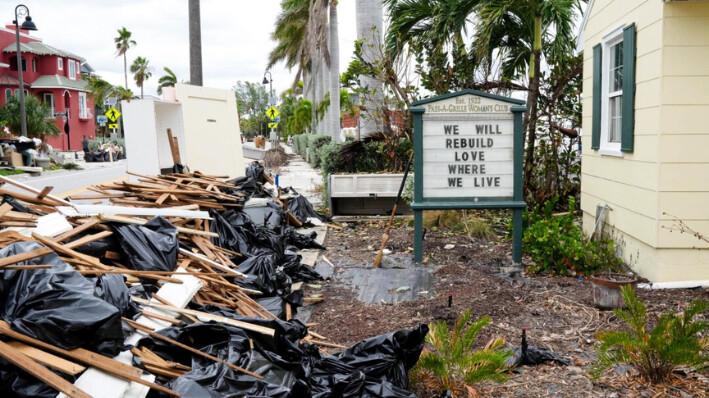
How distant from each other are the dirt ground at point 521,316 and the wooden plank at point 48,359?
221 centimetres

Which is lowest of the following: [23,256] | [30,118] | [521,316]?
[521,316]

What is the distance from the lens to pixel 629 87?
749 centimetres

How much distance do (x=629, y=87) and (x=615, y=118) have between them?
110cm

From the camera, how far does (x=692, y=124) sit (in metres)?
6.71

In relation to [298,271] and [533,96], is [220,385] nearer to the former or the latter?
[298,271]

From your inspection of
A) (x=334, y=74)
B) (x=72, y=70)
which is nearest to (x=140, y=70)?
(x=72, y=70)

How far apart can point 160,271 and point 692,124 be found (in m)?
5.56

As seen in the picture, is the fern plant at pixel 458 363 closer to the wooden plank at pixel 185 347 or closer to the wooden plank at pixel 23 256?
the wooden plank at pixel 185 347

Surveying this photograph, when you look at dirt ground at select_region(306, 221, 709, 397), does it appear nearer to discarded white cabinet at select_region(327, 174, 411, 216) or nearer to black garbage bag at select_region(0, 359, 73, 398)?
black garbage bag at select_region(0, 359, 73, 398)

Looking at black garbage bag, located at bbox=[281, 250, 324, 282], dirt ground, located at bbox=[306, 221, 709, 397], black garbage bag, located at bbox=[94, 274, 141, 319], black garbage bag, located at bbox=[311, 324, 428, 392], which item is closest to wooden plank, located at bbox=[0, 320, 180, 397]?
black garbage bag, located at bbox=[94, 274, 141, 319]

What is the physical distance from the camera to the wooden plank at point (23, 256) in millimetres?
3621

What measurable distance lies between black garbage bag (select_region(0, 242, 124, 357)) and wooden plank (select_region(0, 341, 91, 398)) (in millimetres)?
220

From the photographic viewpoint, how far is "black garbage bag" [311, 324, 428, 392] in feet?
13.7

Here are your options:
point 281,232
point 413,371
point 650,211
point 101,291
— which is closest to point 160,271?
point 101,291
